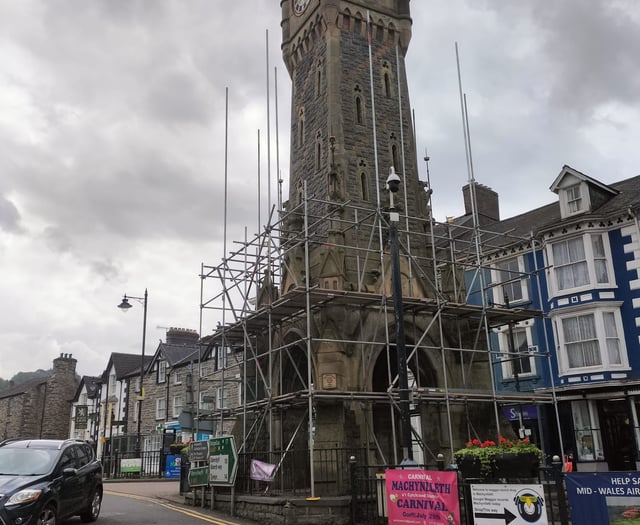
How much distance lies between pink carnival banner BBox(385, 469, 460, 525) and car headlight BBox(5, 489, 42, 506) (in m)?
5.70

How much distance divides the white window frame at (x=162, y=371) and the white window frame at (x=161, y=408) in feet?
4.17

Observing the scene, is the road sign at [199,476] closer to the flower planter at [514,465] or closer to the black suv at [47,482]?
the black suv at [47,482]

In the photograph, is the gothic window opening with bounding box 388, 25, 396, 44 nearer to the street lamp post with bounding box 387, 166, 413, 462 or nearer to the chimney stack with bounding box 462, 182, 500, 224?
the street lamp post with bounding box 387, 166, 413, 462

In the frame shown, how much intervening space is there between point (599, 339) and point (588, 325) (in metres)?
0.86

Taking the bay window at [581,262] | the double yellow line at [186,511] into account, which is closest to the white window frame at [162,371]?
the double yellow line at [186,511]

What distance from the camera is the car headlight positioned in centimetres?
967

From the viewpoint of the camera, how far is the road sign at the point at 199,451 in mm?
17083

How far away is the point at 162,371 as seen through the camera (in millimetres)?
45406

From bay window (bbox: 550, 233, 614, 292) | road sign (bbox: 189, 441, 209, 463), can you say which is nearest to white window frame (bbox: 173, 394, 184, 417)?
road sign (bbox: 189, 441, 209, 463)

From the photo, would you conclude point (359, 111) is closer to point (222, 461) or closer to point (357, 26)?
point (357, 26)

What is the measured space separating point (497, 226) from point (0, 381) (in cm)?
10866

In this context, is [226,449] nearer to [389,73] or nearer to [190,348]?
[389,73]

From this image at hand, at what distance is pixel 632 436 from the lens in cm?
2494

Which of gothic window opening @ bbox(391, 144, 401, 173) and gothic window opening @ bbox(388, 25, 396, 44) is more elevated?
gothic window opening @ bbox(388, 25, 396, 44)
